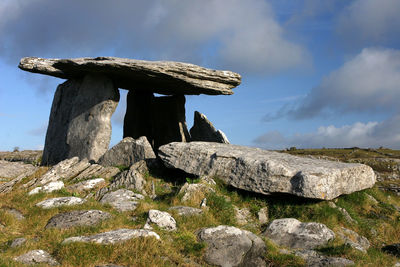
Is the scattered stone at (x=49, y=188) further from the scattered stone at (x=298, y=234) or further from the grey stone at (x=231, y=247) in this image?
the scattered stone at (x=298, y=234)

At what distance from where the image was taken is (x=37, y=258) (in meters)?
7.81

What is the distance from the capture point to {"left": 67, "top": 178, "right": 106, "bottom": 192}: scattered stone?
1375 centimetres

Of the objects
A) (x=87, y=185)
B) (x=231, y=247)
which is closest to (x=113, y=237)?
(x=231, y=247)

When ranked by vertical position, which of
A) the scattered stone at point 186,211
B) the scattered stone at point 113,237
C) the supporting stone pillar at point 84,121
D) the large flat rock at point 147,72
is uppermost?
the large flat rock at point 147,72

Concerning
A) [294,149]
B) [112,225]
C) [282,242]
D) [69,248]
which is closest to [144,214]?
[112,225]

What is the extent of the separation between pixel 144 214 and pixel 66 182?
5.73 metres

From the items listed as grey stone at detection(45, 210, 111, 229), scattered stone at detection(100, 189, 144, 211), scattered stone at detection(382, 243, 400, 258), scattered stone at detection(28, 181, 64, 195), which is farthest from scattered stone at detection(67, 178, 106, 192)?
scattered stone at detection(382, 243, 400, 258)

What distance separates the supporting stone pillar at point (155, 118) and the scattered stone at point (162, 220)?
11861 mm

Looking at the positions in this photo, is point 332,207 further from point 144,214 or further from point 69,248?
point 69,248

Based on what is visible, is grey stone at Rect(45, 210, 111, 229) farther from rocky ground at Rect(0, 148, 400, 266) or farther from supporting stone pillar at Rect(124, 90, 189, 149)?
supporting stone pillar at Rect(124, 90, 189, 149)

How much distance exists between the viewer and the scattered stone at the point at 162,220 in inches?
375

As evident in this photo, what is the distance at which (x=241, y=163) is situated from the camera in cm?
1315

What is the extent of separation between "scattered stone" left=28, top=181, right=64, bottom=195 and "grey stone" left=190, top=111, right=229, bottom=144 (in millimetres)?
9608

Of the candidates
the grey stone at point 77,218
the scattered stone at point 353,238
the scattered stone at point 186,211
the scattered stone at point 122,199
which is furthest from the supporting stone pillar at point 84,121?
the scattered stone at point 353,238
